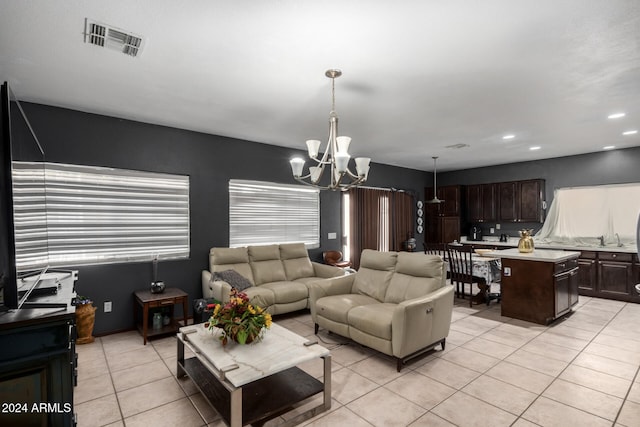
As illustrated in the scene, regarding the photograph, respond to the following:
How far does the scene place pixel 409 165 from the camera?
752 centimetres

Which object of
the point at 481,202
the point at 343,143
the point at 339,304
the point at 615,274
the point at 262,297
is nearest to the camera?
the point at 343,143

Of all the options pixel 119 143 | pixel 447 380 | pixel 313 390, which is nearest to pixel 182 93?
pixel 119 143

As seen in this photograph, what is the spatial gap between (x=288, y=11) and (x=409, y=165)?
602 centimetres

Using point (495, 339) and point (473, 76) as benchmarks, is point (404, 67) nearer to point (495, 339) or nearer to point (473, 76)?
point (473, 76)

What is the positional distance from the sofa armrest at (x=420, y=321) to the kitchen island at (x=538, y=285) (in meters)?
1.66

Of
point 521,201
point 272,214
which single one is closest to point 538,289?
point 521,201

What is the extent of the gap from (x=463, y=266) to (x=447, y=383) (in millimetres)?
2713

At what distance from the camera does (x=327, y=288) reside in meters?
3.98

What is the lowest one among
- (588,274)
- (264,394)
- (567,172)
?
(264,394)

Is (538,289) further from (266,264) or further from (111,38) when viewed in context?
(111,38)

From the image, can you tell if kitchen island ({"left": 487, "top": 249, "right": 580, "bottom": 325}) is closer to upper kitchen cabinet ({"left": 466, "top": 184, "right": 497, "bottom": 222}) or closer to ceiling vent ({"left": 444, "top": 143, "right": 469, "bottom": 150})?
ceiling vent ({"left": 444, "top": 143, "right": 469, "bottom": 150})

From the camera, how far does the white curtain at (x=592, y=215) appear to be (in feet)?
18.8

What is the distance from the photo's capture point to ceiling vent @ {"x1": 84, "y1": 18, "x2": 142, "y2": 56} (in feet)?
6.97

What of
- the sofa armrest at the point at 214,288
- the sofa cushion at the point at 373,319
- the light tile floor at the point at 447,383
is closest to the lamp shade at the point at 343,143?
the sofa cushion at the point at 373,319
